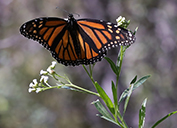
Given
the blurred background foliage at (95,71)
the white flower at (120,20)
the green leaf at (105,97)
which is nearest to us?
the green leaf at (105,97)

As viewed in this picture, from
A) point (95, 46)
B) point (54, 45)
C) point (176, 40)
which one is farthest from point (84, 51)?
point (176, 40)

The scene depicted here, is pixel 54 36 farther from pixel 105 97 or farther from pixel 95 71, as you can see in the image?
pixel 95 71

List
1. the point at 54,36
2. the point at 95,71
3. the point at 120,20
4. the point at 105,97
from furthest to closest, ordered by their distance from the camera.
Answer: the point at 95,71, the point at 54,36, the point at 120,20, the point at 105,97

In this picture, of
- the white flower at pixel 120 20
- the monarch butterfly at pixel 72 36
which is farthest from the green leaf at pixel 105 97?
the white flower at pixel 120 20

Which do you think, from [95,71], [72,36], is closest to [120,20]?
[72,36]

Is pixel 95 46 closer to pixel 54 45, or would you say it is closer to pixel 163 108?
pixel 54 45

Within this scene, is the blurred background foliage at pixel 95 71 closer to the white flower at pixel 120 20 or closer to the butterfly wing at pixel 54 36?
the butterfly wing at pixel 54 36
